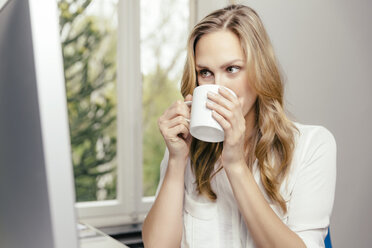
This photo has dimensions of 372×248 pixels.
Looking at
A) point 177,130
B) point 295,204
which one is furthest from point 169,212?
point 295,204

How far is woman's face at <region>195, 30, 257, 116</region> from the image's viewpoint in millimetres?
1008

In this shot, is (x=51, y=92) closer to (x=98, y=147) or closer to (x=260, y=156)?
(x=260, y=156)

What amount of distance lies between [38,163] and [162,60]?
5.78 ft

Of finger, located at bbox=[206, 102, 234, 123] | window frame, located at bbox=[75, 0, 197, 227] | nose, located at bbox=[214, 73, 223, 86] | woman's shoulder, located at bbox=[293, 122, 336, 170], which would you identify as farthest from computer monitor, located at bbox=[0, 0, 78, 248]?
window frame, located at bbox=[75, 0, 197, 227]

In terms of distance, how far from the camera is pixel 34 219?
0.89 ft

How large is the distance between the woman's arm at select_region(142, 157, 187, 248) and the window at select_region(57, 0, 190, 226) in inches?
29.2

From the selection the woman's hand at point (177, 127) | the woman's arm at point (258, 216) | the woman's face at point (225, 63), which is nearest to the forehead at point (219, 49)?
the woman's face at point (225, 63)

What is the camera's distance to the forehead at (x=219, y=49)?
1.01 metres

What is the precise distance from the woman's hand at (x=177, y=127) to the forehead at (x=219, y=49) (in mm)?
120

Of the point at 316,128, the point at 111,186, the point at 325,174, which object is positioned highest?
the point at 316,128

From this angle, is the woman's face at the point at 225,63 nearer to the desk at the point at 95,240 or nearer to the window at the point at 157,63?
the desk at the point at 95,240

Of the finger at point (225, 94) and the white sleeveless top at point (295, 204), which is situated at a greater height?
the finger at point (225, 94)

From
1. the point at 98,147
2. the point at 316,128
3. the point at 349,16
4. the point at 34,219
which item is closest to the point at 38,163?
the point at 34,219

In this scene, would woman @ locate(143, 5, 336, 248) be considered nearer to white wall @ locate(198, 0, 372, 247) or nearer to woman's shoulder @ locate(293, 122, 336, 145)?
woman's shoulder @ locate(293, 122, 336, 145)
